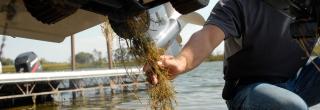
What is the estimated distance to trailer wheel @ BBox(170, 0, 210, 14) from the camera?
3672mm

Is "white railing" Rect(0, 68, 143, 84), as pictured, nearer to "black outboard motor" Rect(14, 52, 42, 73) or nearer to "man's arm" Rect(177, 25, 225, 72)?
"black outboard motor" Rect(14, 52, 42, 73)

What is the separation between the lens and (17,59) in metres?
24.7

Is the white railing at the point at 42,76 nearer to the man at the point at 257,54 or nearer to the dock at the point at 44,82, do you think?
the dock at the point at 44,82

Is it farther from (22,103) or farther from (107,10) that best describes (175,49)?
(22,103)

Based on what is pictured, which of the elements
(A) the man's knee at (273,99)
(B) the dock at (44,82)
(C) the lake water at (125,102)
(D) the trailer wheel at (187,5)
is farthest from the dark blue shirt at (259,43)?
(B) the dock at (44,82)

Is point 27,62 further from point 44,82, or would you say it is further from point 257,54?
point 257,54

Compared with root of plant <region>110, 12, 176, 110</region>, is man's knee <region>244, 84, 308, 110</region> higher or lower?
lower

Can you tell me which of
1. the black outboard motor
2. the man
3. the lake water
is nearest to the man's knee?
the man

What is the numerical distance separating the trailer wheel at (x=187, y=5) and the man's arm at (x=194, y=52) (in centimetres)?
93

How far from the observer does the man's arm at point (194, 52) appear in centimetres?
253

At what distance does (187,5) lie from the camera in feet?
12.1

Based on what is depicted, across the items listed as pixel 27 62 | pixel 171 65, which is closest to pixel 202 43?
pixel 171 65

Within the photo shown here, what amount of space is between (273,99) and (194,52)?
1.46 ft

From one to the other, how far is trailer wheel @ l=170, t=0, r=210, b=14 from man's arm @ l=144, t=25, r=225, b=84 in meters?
0.93
